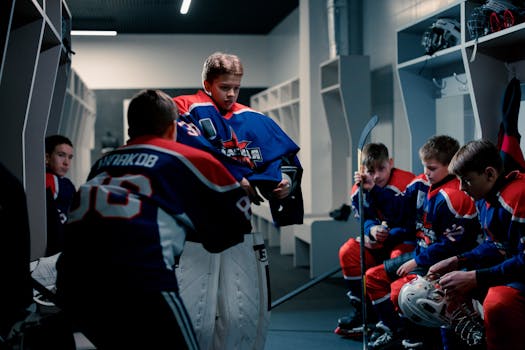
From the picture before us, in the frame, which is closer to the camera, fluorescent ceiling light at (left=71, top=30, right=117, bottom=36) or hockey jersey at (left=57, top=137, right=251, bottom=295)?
hockey jersey at (left=57, top=137, right=251, bottom=295)

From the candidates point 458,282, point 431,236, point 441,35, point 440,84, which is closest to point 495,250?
point 458,282

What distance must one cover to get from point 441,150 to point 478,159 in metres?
0.65

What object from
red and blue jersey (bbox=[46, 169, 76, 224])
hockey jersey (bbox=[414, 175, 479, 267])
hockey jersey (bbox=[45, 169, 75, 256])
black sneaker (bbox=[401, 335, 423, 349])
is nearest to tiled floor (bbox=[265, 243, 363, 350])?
black sneaker (bbox=[401, 335, 423, 349])

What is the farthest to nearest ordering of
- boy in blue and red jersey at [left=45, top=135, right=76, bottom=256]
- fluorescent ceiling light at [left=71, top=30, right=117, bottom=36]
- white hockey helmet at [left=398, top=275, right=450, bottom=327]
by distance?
1. fluorescent ceiling light at [left=71, top=30, right=117, bottom=36]
2. boy in blue and red jersey at [left=45, top=135, right=76, bottom=256]
3. white hockey helmet at [left=398, top=275, right=450, bottom=327]

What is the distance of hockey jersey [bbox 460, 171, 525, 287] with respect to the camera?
239 centimetres

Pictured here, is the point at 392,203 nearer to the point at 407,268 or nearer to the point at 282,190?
the point at 407,268

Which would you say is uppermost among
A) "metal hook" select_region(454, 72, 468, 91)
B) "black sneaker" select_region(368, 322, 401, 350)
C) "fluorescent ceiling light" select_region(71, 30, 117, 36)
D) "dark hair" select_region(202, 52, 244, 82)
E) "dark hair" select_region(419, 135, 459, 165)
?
"fluorescent ceiling light" select_region(71, 30, 117, 36)

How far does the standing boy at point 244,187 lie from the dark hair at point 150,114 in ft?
1.43

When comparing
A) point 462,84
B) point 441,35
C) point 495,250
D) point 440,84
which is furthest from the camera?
point 440,84

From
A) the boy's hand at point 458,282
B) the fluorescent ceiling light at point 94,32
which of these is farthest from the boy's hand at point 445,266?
the fluorescent ceiling light at point 94,32

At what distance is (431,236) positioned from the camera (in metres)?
3.16

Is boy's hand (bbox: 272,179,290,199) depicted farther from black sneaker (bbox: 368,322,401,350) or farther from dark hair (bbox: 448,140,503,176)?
black sneaker (bbox: 368,322,401,350)

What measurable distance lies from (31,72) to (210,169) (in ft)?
5.01

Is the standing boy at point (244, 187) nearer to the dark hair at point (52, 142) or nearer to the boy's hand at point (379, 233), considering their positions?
the boy's hand at point (379, 233)
